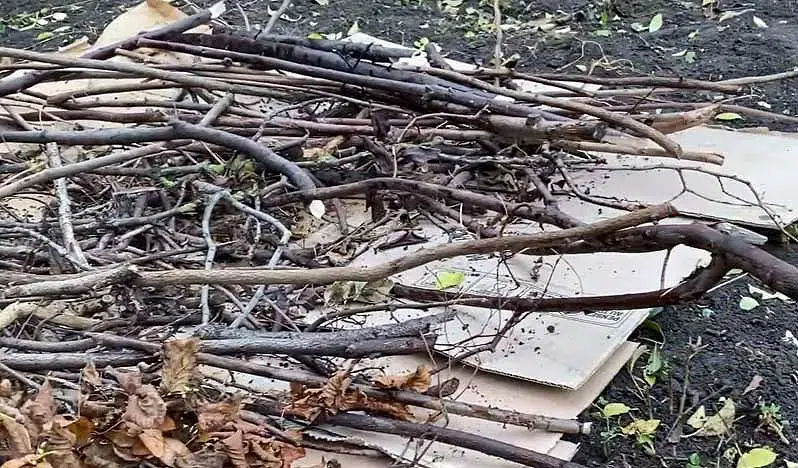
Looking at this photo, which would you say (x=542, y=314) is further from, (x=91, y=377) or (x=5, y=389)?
(x=5, y=389)

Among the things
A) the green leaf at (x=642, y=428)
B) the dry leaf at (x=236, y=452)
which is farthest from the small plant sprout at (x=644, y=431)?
the dry leaf at (x=236, y=452)

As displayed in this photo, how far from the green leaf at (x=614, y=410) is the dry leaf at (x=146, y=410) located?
2.44 feet

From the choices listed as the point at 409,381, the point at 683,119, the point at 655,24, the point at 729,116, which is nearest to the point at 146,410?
the point at 409,381

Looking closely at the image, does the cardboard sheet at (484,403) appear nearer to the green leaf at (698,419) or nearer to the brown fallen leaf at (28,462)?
the green leaf at (698,419)

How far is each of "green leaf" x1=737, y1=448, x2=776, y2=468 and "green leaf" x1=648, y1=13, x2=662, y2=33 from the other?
2.29 meters

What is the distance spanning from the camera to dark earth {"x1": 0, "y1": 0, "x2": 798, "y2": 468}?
5.11 feet

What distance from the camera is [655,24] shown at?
3512 millimetres

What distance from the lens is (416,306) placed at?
1.71m

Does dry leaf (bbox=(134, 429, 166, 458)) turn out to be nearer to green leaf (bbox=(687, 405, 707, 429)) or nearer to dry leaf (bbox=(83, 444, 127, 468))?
dry leaf (bbox=(83, 444, 127, 468))

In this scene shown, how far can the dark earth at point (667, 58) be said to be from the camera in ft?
5.11

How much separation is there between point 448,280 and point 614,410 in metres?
0.45

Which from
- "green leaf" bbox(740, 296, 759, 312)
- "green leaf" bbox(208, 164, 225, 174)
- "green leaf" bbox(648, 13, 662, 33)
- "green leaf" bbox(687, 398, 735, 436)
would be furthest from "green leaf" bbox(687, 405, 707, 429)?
"green leaf" bbox(648, 13, 662, 33)

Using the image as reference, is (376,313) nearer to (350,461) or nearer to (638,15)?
(350,461)

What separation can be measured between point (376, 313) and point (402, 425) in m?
0.43
